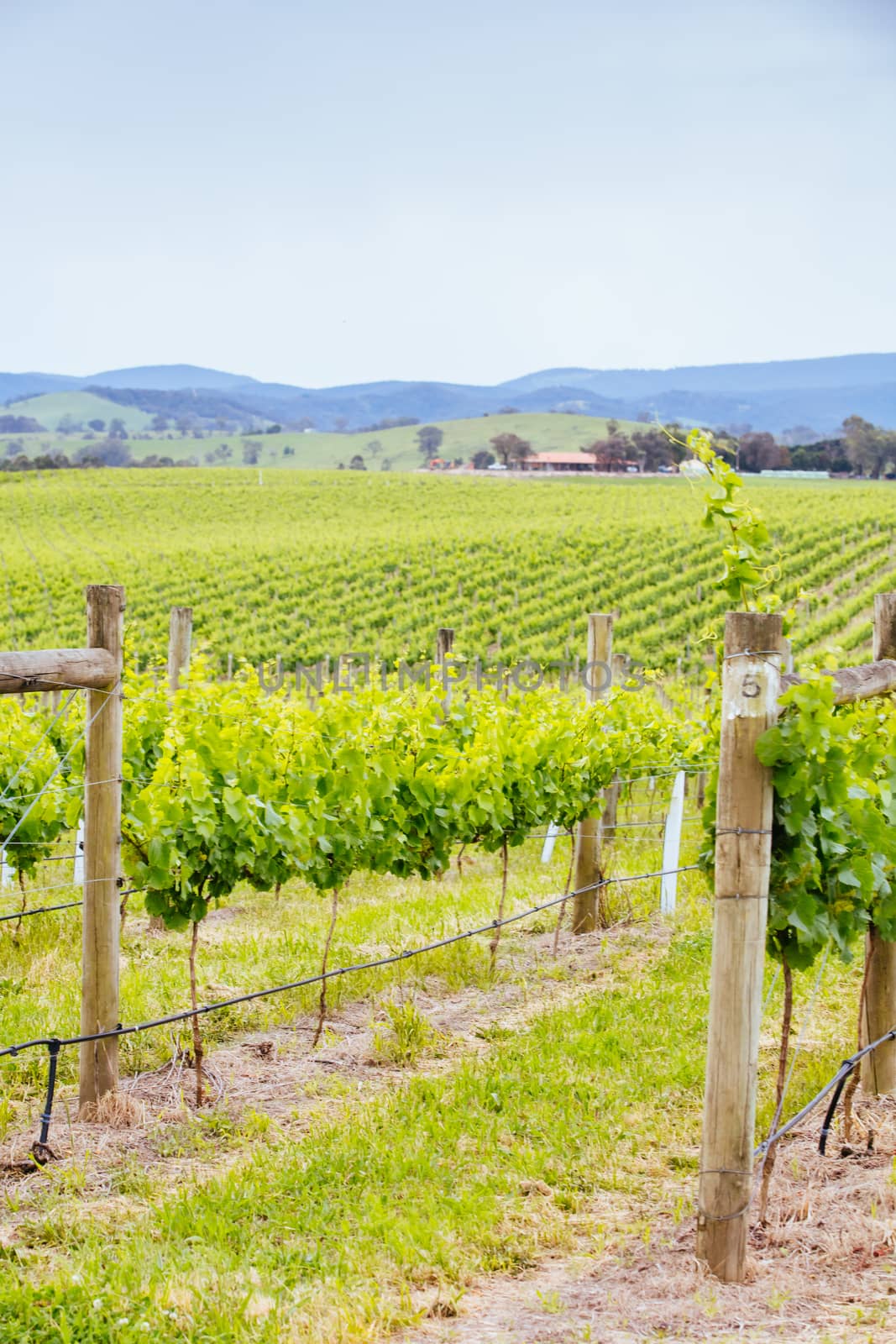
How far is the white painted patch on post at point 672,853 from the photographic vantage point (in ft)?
29.2

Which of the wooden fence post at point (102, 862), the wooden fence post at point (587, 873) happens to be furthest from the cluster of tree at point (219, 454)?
the wooden fence post at point (102, 862)

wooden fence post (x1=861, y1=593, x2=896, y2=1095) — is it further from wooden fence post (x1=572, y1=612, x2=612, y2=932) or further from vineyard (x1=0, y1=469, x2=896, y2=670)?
vineyard (x1=0, y1=469, x2=896, y2=670)

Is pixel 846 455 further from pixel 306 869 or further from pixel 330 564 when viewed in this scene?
pixel 306 869

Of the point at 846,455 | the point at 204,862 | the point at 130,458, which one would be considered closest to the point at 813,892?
the point at 204,862

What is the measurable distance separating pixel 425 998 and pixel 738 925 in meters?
3.72

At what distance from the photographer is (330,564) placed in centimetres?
4116

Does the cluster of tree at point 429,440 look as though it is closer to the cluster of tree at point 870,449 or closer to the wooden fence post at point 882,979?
the cluster of tree at point 870,449

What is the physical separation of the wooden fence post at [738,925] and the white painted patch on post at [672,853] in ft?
16.3

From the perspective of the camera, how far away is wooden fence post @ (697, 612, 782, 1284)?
362 centimetres

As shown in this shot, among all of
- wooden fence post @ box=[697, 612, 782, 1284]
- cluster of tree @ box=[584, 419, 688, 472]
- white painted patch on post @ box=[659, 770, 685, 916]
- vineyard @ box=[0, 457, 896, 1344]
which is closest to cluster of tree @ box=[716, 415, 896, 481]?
cluster of tree @ box=[584, 419, 688, 472]

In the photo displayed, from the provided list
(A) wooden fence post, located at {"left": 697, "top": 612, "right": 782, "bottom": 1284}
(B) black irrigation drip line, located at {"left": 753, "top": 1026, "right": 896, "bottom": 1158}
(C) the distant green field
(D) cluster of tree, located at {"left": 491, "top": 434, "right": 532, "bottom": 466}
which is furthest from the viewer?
(C) the distant green field

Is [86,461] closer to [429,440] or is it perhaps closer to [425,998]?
[429,440]

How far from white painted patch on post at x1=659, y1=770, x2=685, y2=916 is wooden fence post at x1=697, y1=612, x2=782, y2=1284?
4983mm

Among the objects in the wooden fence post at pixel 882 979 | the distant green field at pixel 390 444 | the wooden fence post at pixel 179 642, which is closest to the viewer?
the wooden fence post at pixel 882 979
